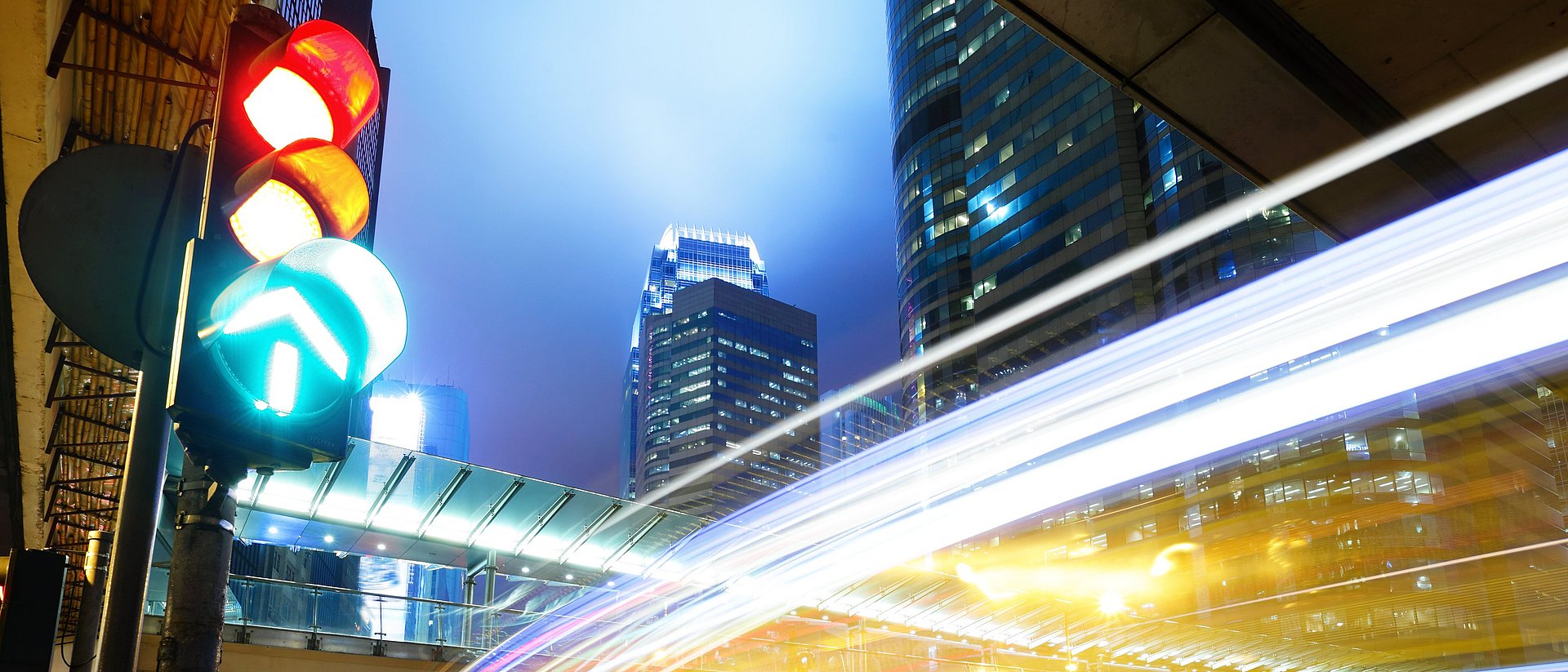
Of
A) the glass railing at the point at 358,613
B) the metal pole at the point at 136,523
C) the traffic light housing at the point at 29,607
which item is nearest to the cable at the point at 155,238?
the metal pole at the point at 136,523

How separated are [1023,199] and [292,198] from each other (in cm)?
9687

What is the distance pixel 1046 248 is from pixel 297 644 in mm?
82486

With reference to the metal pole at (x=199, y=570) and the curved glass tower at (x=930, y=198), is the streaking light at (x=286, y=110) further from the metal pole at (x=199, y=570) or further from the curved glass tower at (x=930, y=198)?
the curved glass tower at (x=930, y=198)

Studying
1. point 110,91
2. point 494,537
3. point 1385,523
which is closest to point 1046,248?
point 1385,523

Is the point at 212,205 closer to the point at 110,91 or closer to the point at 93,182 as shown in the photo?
the point at 93,182

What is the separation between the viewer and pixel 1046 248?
9056 centimetres

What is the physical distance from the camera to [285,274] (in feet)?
5.61

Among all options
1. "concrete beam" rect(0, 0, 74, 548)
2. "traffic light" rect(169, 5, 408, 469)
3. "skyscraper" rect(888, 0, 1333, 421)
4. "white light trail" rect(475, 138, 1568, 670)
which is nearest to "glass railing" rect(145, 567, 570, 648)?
"white light trail" rect(475, 138, 1568, 670)

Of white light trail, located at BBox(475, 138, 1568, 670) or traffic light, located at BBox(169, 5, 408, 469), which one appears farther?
white light trail, located at BBox(475, 138, 1568, 670)

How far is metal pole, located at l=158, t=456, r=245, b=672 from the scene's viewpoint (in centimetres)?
176

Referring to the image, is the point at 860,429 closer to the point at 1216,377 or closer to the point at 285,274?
the point at 1216,377

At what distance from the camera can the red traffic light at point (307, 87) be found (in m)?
2.02

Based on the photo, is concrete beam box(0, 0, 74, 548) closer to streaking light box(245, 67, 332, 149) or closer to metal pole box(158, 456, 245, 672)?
streaking light box(245, 67, 332, 149)

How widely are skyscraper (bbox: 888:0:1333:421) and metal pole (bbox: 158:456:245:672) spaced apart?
A: 6552 cm
